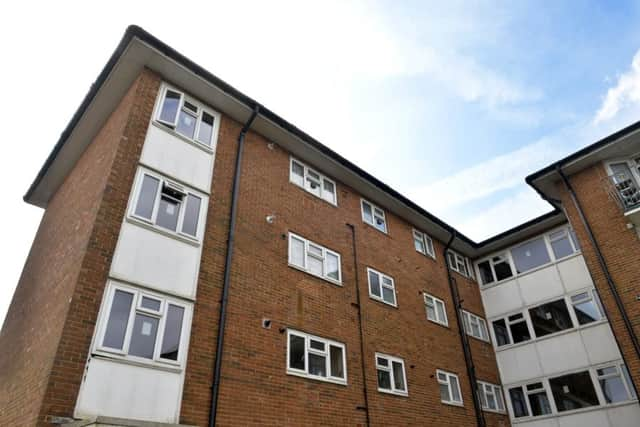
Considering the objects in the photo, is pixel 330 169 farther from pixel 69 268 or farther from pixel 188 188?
pixel 69 268

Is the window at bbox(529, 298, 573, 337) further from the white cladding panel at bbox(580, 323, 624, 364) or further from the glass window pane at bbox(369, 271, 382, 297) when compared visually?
the glass window pane at bbox(369, 271, 382, 297)

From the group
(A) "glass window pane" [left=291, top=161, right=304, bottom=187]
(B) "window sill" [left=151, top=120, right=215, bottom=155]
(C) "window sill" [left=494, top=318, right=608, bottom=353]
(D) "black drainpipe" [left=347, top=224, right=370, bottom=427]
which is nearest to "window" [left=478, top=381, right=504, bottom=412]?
(C) "window sill" [left=494, top=318, right=608, bottom=353]

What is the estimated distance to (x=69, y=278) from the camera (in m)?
7.82

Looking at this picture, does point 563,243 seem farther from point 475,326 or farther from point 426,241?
point 426,241

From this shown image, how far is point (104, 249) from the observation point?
775 centimetres

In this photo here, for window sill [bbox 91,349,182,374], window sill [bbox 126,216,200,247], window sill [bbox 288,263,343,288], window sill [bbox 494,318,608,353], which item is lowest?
window sill [bbox 91,349,182,374]

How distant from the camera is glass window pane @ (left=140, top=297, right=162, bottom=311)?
776cm

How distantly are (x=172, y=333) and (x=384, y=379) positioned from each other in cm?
611

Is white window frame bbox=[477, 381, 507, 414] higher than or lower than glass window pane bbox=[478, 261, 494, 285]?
lower

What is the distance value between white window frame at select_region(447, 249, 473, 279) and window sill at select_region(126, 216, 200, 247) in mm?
11584

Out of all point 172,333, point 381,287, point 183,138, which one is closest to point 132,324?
point 172,333

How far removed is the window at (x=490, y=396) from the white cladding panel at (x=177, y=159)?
11360 millimetres

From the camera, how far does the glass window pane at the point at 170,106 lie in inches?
400

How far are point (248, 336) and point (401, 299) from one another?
6.40 metres
